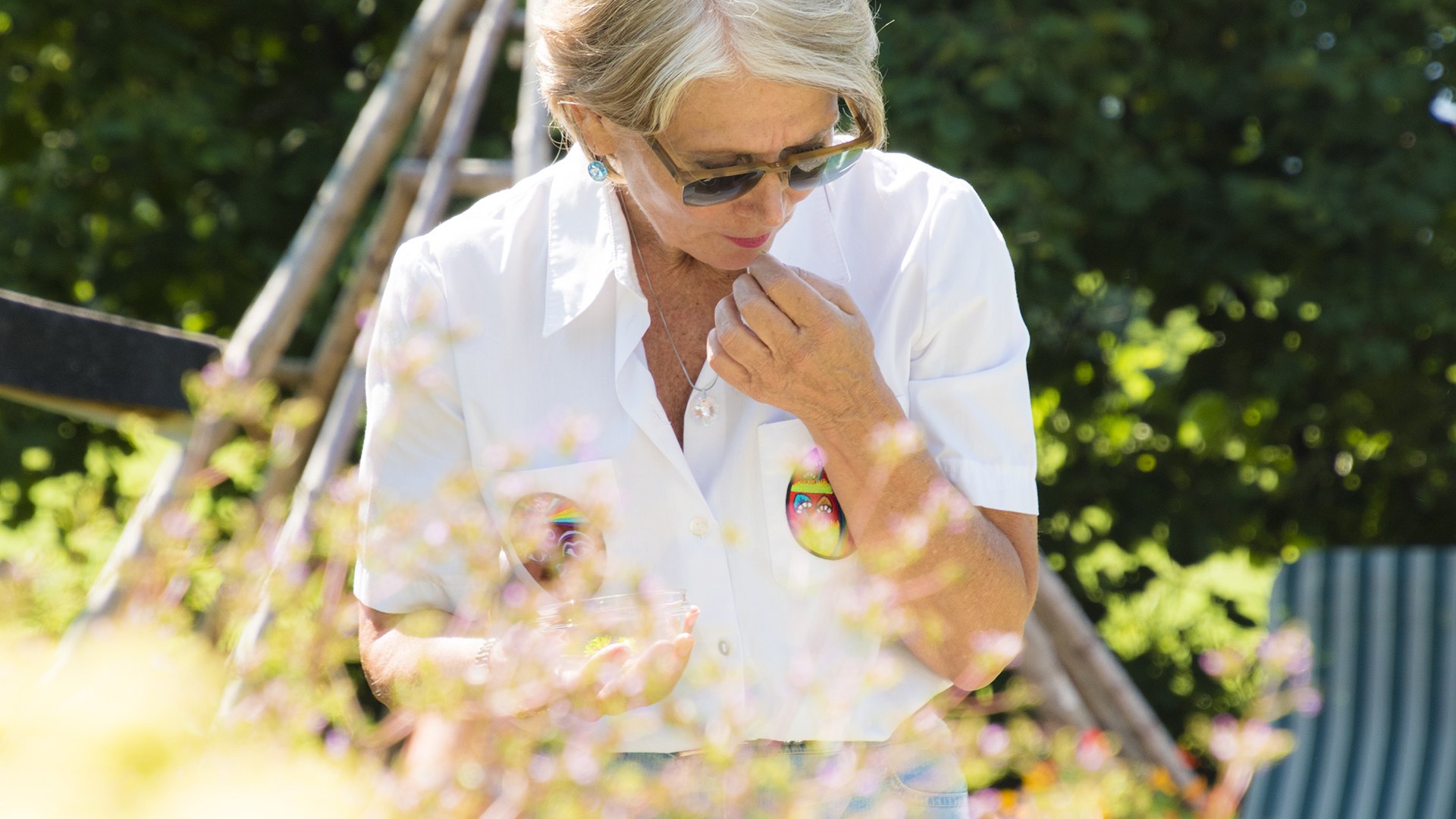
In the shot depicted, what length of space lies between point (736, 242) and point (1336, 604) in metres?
3.19

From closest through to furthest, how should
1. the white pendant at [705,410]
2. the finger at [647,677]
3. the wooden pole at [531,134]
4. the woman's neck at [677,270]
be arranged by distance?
the finger at [647,677] < the white pendant at [705,410] < the woman's neck at [677,270] < the wooden pole at [531,134]

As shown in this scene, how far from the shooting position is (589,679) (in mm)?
1004

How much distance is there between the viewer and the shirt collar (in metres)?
1.75

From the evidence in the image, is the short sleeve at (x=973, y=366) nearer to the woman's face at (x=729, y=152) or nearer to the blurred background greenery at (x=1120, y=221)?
the woman's face at (x=729, y=152)

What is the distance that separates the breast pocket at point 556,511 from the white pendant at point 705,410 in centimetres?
14

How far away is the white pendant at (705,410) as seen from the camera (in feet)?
5.63

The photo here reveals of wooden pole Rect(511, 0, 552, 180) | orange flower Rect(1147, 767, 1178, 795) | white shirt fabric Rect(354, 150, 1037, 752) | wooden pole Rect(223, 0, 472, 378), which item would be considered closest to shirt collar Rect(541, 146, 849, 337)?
white shirt fabric Rect(354, 150, 1037, 752)

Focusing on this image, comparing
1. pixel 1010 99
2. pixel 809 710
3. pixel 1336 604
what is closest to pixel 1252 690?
pixel 1336 604

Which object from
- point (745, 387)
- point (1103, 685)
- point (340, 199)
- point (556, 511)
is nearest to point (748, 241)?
point (745, 387)

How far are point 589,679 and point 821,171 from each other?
0.85 metres

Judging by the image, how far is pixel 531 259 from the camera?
70.6 inches

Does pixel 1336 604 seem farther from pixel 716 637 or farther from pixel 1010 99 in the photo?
pixel 716 637

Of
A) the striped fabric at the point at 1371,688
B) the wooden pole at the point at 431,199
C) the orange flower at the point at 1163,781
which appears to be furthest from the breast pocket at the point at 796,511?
the striped fabric at the point at 1371,688

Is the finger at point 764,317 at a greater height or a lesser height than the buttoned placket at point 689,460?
greater
